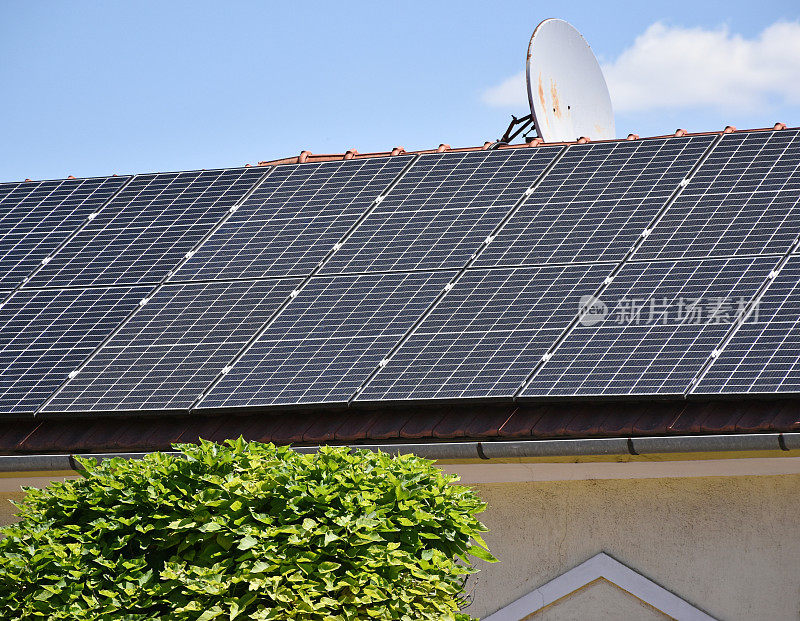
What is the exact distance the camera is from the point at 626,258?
10.2m

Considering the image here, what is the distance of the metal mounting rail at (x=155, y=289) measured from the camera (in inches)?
412

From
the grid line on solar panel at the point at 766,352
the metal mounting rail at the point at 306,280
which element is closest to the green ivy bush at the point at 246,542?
the grid line on solar panel at the point at 766,352

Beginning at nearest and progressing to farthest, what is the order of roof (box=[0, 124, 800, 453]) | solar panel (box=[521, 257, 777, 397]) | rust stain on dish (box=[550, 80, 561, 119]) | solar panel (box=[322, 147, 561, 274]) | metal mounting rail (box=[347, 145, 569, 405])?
1. solar panel (box=[521, 257, 777, 397])
2. roof (box=[0, 124, 800, 453])
3. metal mounting rail (box=[347, 145, 569, 405])
4. solar panel (box=[322, 147, 561, 274])
5. rust stain on dish (box=[550, 80, 561, 119])

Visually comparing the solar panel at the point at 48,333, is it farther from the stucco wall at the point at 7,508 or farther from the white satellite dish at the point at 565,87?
the white satellite dish at the point at 565,87

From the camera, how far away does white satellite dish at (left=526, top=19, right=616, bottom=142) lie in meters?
13.6

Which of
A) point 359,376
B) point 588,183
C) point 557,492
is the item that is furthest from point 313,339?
point 588,183

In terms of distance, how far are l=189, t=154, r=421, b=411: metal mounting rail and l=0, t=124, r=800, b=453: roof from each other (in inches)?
0.9

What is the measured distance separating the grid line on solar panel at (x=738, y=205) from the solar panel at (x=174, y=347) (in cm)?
391

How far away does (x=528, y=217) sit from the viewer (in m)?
11.3

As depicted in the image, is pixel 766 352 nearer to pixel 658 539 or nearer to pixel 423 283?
pixel 658 539

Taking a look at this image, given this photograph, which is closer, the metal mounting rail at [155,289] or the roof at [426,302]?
the roof at [426,302]

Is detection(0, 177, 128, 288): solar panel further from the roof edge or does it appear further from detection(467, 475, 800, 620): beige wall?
detection(467, 475, 800, 620): beige wall

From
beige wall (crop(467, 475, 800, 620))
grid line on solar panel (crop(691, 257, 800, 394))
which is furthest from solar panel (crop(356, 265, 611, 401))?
grid line on solar panel (crop(691, 257, 800, 394))

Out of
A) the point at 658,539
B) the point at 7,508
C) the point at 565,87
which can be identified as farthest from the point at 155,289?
the point at 565,87
